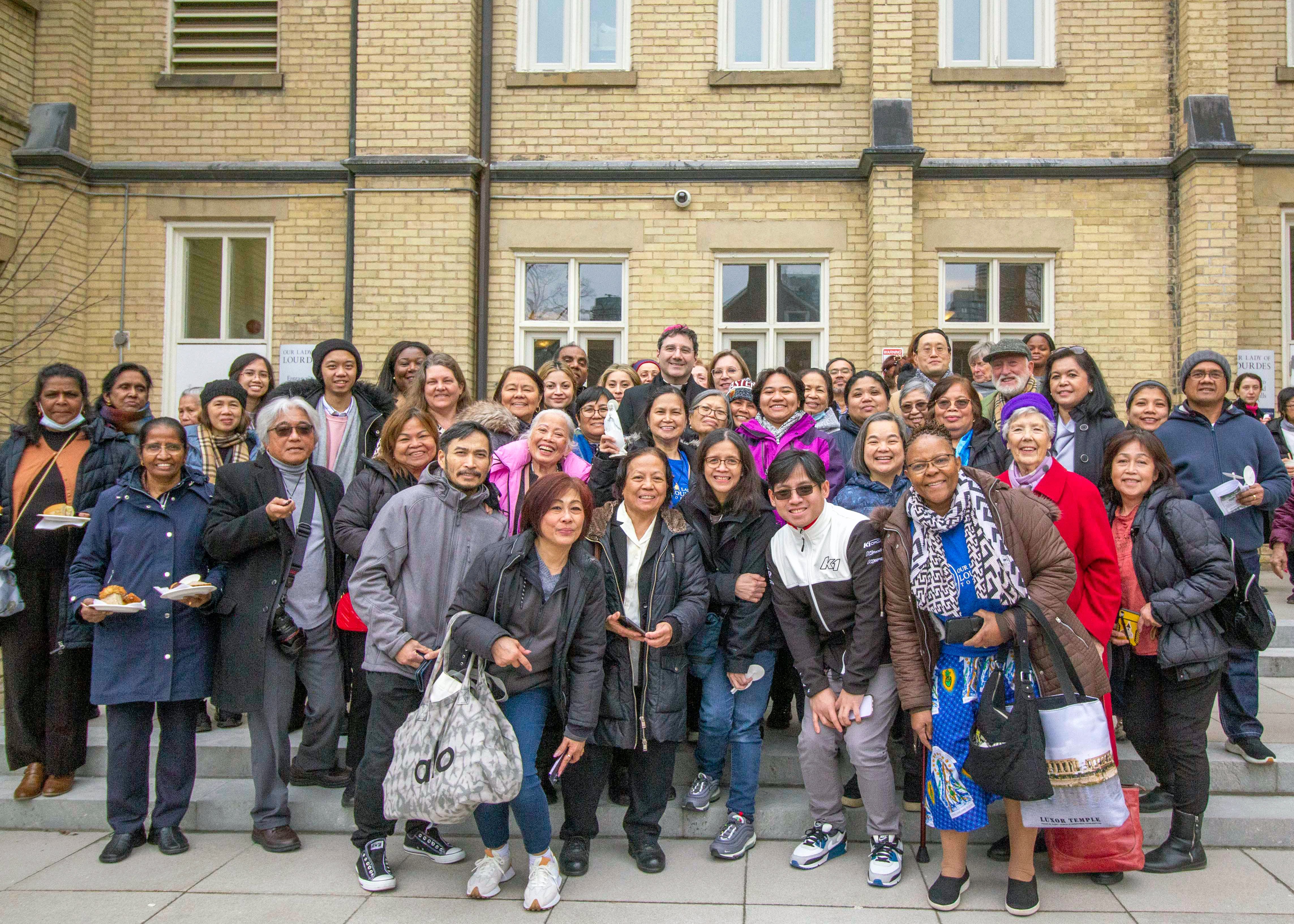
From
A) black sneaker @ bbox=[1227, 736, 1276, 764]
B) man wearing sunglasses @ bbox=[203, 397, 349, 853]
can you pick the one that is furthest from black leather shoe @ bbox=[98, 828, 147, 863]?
black sneaker @ bbox=[1227, 736, 1276, 764]

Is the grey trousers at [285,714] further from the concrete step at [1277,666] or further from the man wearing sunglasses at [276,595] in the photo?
the concrete step at [1277,666]

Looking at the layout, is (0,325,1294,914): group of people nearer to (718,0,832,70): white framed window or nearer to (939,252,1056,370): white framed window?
(939,252,1056,370): white framed window

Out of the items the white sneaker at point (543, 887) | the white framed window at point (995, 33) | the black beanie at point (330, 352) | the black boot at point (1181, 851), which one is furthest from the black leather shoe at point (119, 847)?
the white framed window at point (995, 33)

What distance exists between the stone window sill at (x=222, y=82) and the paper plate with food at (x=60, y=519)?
6270 millimetres

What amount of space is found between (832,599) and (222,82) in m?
8.79

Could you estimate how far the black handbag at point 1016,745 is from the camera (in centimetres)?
332

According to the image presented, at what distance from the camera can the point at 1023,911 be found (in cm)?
351

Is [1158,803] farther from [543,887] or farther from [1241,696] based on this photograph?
[543,887]

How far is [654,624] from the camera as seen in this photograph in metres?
3.90

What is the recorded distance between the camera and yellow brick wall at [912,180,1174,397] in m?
8.70

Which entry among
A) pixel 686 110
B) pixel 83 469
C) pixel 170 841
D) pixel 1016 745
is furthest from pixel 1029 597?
pixel 686 110

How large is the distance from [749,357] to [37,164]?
7500 millimetres

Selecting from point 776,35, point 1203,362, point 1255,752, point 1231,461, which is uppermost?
point 776,35

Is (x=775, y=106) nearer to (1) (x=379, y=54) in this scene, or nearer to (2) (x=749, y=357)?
(2) (x=749, y=357)
